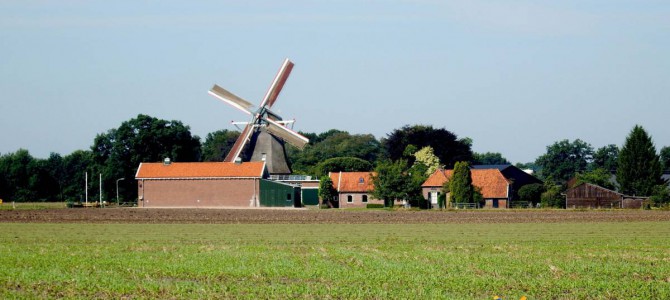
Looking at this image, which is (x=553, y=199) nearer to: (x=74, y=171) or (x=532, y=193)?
(x=532, y=193)

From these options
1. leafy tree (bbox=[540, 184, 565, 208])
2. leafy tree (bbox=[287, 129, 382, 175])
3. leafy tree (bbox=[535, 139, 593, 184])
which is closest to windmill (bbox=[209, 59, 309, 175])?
leafy tree (bbox=[540, 184, 565, 208])

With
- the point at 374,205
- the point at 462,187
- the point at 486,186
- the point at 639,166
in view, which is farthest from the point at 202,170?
the point at 639,166

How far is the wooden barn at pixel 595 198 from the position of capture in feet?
271

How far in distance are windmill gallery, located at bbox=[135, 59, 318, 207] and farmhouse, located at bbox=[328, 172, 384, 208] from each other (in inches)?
129

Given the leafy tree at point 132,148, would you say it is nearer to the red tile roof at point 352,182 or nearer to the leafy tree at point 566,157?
the red tile roof at point 352,182

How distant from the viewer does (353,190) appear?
94.5 m

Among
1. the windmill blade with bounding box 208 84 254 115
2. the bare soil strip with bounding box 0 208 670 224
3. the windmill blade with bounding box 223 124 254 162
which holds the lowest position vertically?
the bare soil strip with bounding box 0 208 670 224

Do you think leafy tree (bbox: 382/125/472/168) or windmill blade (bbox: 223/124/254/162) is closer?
windmill blade (bbox: 223/124/254/162)

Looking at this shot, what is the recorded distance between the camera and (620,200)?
272 feet

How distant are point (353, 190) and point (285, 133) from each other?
361 inches

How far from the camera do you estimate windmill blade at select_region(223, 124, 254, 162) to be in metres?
94.9

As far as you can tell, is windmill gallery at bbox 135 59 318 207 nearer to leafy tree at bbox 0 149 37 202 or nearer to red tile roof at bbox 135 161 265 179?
red tile roof at bbox 135 161 265 179

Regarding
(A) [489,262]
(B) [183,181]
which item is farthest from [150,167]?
(A) [489,262]

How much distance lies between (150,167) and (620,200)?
45622mm
